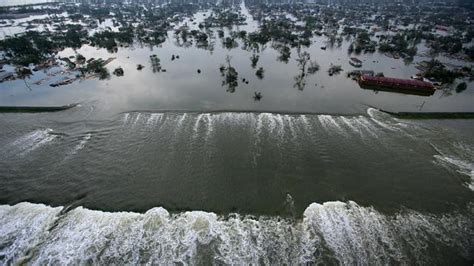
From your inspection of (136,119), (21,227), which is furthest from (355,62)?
(21,227)

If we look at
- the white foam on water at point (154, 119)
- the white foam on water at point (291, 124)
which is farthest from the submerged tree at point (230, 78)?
the white foam on water at point (154, 119)

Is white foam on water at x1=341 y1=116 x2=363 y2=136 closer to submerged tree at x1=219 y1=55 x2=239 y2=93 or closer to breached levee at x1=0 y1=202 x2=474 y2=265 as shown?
breached levee at x1=0 y1=202 x2=474 y2=265

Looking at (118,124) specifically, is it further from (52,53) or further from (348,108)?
(52,53)

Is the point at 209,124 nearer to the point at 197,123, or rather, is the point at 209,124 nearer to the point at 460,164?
the point at 197,123

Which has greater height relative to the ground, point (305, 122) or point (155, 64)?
point (155, 64)

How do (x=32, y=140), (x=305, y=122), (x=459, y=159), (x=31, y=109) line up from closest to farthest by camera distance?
(x=459, y=159), (x=32, y=140), (x=305, y=122), (x=31, y=109)

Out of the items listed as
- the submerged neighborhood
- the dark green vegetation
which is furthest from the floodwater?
the submerged neighborhood
